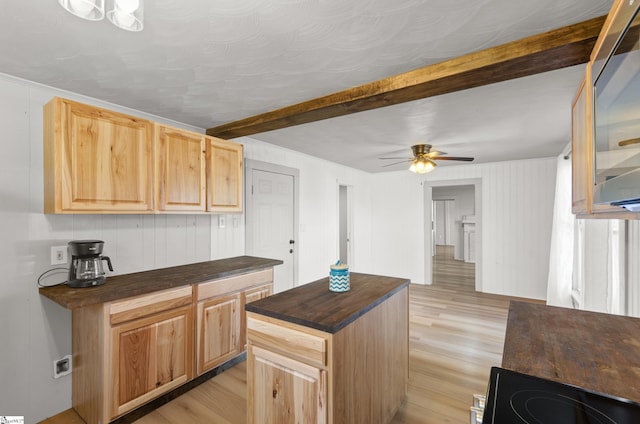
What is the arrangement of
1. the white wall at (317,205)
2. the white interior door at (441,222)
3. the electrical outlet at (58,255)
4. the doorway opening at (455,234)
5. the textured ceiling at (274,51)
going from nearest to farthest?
the textured ceiling at (274,51)
the electrical outlet at (58,255)
the white wall at (317,205)
the doorway opening at (455,234)
the white interior door at (441,222)

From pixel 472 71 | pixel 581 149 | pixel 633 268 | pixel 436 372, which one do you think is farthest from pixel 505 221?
pixel 472 71

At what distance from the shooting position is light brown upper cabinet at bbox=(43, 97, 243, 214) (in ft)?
5.89

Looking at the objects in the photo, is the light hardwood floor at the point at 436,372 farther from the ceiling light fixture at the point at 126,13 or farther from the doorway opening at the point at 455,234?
the ceiling light fixture at the point at 126,13

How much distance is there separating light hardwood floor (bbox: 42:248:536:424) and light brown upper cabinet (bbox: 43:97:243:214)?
149 centimetres

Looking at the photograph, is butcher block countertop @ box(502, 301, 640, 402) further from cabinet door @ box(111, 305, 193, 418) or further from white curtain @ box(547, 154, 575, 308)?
white curtain @ box(547, 154, 575, 308)

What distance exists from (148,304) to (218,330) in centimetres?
68

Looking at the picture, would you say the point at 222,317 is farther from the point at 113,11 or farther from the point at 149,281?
the point at 113,11

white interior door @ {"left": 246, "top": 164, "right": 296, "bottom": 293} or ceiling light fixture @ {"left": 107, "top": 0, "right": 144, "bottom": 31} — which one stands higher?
ceiling light fixture @ {"left": 107, "top": 0, "right": 144, "bottom": 31}

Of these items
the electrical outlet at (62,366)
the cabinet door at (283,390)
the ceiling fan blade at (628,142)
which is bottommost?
the electrical outlet at (62,366)

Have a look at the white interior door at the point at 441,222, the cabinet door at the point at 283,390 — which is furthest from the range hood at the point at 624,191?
the white interior door at the point at 441,222

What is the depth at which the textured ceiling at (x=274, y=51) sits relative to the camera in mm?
1260

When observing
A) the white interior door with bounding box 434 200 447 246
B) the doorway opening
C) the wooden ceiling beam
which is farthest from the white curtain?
the white interior door with bounding box 434 200 447 246

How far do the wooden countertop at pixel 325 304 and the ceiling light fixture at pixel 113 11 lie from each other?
4.55 ft

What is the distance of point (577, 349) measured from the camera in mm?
1234
